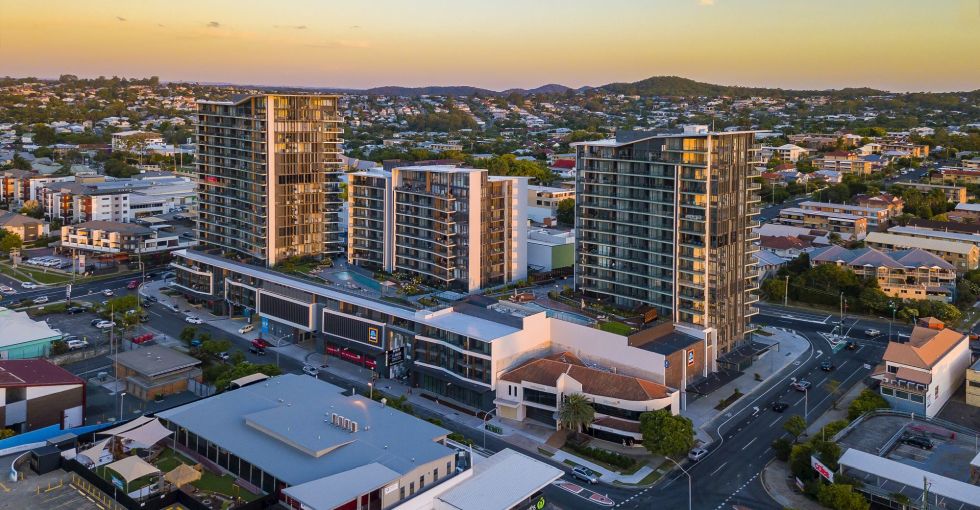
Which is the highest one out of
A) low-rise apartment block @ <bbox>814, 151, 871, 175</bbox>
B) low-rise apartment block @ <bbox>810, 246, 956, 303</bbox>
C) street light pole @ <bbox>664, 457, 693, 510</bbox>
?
low-rise apartment block @ <bbox>814, 151, 871, 175</bbox>

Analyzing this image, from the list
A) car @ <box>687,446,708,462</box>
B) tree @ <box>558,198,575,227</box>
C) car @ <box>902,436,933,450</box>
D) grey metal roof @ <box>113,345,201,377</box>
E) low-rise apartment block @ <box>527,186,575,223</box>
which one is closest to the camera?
car @ <box>902,436,933,450</box>

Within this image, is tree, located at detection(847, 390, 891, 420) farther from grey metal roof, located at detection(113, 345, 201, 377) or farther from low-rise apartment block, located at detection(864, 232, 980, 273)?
grey metal roof, located at detection(113, 345, 201, 377)

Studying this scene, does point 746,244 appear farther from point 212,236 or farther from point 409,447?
point 212,236

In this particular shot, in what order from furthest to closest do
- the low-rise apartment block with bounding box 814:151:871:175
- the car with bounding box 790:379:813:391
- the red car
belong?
the low-rise apartment block with bounding box 814:151:871:175 → the red car → the car with bounding box 790:379:813:391

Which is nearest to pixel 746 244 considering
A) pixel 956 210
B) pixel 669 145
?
pixel 669 145

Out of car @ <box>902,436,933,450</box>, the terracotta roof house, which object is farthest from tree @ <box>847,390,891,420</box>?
the terracotta roof house

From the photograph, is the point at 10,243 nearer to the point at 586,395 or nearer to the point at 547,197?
the point at 547,197
